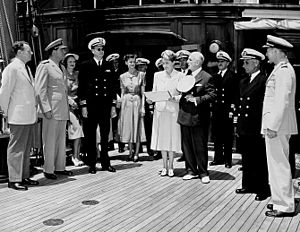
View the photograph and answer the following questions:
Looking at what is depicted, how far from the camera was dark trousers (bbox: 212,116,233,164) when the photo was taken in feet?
25.1

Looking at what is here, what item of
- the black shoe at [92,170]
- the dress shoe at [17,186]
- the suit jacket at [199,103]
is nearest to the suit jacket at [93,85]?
the black shoe at [92,170]

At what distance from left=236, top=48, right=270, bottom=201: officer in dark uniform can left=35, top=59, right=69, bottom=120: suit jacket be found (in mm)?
2776

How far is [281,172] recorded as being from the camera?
4.81 meters

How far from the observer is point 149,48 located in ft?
36.6

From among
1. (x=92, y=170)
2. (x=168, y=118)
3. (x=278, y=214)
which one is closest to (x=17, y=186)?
(x=92, y=170)

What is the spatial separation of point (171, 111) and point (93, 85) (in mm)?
1388

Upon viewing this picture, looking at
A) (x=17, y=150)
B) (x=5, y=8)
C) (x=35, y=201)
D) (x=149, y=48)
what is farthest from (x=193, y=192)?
(x=149, y=48)

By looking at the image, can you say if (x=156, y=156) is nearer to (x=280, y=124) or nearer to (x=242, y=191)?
(x=242, y=191)

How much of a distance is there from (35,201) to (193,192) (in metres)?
2.19

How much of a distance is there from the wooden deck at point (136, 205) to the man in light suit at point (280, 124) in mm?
241

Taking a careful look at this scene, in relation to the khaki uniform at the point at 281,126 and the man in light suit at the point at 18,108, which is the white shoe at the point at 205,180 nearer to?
the khaki uniform at the point at 281,126

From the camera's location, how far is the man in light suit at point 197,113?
6.32 m

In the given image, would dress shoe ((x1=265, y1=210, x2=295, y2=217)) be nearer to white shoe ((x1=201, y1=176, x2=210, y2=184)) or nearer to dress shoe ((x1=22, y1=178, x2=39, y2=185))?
white shoe ((x1=201, y1=176, x2=210, y2=184))

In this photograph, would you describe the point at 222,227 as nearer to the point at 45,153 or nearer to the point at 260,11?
the point at 45,153
